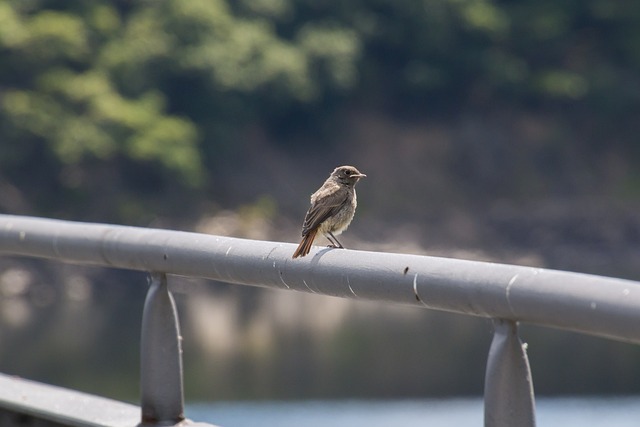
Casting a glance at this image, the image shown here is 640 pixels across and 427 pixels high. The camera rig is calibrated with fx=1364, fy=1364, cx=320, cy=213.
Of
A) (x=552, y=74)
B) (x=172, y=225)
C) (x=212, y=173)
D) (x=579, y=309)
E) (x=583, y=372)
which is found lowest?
(x=579, y=309)

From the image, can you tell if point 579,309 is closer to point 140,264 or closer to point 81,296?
point 140,264

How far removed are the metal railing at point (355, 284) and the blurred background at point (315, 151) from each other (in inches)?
1233

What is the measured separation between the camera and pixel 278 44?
2500 inches

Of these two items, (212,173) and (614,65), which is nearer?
(212,173)

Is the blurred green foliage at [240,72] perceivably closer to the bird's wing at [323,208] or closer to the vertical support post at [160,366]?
the bird's wing at [323,208]

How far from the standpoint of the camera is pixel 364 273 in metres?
3.29

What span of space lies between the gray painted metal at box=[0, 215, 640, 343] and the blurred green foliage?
4827 centimetres

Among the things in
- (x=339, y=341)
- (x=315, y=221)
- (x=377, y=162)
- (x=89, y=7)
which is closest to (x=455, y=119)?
(x=377, y=162)

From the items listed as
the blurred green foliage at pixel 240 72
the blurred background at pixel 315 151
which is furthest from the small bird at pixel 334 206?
the blurred green foliage at pixel 240 72

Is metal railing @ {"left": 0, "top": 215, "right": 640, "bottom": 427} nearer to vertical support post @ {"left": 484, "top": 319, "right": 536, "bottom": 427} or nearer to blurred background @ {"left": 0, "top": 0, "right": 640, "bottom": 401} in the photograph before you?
vertical support post @ {"left": 484, "top": 319, "right": 536, "bottom": 427}

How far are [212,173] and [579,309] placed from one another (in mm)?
57590

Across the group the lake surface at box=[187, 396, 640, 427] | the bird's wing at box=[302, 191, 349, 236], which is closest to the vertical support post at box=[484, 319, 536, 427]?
the bird's wing at box=[302, 191, 349, 236]

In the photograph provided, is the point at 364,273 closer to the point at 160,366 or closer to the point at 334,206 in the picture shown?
the point at 160,366

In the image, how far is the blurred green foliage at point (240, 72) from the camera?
5369 cm
